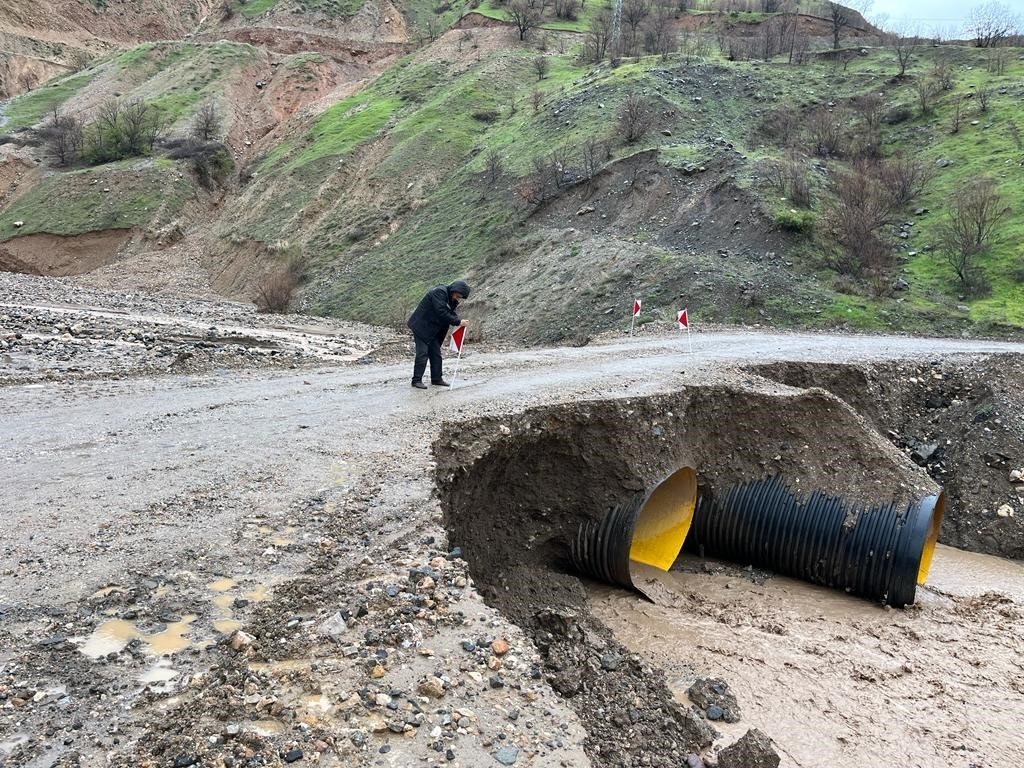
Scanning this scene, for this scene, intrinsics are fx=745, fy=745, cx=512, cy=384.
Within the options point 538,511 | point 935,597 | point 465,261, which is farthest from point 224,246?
point 935,597

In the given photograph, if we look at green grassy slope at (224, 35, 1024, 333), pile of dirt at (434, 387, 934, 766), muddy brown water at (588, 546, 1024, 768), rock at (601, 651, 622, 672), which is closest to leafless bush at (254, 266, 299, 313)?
green grassy slope at (224, 35, 1024, 333)

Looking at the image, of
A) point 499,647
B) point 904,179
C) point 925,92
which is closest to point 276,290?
point 904,179

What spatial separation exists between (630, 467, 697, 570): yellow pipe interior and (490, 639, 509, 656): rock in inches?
189

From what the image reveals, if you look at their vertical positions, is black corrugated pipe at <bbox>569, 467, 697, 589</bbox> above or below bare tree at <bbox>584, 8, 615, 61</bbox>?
below

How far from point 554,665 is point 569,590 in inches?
97.1

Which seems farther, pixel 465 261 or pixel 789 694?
pixel 465 261

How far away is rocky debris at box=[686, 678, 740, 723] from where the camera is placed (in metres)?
5.34

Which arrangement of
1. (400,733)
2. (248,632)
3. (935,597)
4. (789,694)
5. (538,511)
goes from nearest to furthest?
(400,733) → (248,632) → (789,694) → (538,511) → (935,597)

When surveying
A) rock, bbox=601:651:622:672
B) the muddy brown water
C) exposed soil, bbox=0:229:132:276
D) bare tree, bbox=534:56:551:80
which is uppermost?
bare tree, bbox=534:56:551:80

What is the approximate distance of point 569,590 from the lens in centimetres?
731

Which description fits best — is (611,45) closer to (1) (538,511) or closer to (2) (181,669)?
(1) (538,511)

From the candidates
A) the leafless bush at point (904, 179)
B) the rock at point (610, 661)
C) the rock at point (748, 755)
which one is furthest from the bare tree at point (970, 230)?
the rock at point (748, 755)

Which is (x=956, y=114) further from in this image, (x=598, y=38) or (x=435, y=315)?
(x=435, y=315)

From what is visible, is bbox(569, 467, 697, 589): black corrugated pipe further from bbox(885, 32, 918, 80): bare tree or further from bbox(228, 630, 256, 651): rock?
bbox(885, 32, 918, 80): bare tree
